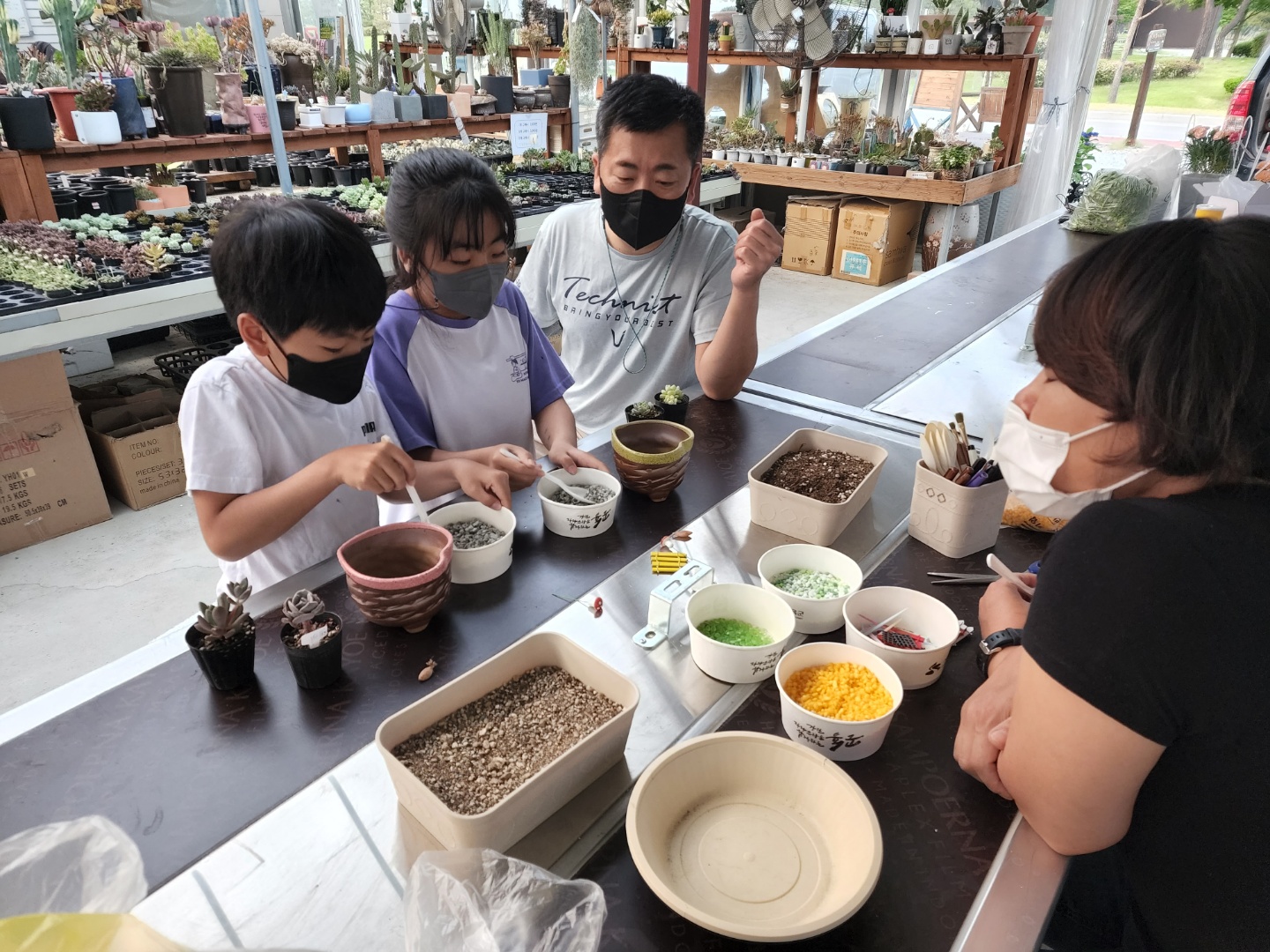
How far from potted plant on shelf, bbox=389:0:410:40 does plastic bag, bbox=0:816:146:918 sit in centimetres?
723

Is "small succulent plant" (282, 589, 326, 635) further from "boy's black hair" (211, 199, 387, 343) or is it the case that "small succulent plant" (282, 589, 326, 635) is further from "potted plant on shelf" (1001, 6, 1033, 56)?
"potted plant on shelf" (1001, 6, 1033, 56)

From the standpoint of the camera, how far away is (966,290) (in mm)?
3031

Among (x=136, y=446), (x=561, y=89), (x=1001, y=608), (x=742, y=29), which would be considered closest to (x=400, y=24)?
(x=561, y=89)

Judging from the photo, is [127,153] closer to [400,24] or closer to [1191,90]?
[400,24]

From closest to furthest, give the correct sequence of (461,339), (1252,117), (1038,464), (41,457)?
(1038,464)
(461,339)
(41,457)
(1252,117)

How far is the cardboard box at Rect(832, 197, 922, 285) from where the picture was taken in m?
6.43

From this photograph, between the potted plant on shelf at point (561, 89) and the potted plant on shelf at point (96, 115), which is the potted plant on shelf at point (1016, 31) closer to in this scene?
the potted plant on shelf at point (561, 89)

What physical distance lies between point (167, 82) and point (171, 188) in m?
1.43

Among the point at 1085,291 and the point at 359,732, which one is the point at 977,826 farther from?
the point at 359,732

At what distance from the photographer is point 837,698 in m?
0.99

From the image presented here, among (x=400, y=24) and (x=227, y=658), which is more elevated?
(x=400, y=24)

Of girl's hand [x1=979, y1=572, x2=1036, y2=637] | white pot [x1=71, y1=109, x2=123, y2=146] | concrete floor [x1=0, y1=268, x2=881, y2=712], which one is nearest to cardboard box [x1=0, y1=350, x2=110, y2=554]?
concrete floor [x1=0, y1=268, x2=881, y2=712]

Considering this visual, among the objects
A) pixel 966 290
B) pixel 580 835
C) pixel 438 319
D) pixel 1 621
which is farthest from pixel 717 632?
pixel 1 621

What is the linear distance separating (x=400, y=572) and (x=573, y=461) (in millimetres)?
439
